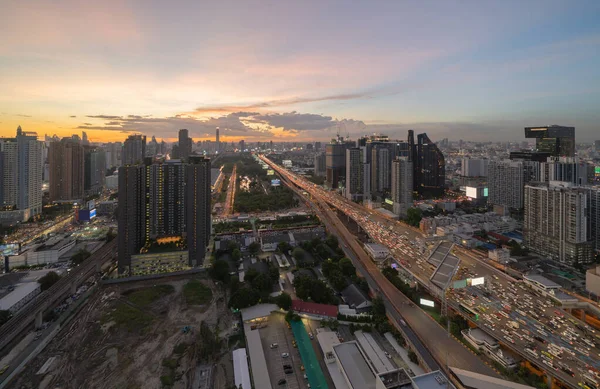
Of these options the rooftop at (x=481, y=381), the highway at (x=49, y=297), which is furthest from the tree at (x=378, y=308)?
the highway at (x=49, y=297)

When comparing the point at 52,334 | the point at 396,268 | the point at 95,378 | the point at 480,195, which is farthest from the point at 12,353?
the point at 480,195

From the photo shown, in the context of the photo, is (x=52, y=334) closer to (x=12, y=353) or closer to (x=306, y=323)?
(x=12, y=353)

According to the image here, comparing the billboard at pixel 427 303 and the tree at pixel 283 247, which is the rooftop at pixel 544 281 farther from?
the tree at pixel 283 247

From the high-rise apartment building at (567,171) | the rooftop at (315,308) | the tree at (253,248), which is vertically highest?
the high-rise apartment building at (567,171)

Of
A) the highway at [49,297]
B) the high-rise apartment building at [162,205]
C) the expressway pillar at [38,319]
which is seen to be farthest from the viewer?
the high-rise apartment building at [162,205]

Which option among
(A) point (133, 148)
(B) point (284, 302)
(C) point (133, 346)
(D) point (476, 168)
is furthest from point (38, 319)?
(D) point (476, 168)
